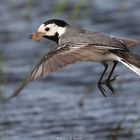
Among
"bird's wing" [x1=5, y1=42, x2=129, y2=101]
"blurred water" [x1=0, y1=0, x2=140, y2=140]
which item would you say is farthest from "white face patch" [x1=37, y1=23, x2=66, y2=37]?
"blurred water" [x1=0, y1=0, x2=140, y2=140]

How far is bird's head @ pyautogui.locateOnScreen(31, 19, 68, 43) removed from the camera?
23.1 ft

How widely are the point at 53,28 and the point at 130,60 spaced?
0.78 meters

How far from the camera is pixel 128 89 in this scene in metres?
11.1

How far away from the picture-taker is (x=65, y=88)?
11484 millimetres

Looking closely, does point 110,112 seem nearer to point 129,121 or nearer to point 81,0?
point 129,121

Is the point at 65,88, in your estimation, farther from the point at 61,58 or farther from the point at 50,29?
the point at 61,58

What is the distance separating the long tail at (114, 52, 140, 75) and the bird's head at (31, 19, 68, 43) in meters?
0.63

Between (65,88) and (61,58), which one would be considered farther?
(65,88)

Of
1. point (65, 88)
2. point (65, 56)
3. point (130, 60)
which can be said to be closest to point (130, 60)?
point (130, 60)

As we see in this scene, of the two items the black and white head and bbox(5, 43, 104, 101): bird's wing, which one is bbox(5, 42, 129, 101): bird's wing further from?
the black and white head

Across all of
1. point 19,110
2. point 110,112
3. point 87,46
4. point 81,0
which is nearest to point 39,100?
point 19,110

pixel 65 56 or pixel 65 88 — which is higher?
pixel 65 56

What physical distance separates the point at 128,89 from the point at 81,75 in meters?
1.03

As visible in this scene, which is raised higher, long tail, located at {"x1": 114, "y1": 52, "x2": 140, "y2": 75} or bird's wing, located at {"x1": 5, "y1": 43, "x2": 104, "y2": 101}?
bird's wing, located at {"x1": 5, "y1": 43, "x2": 104, "y2": 101}
